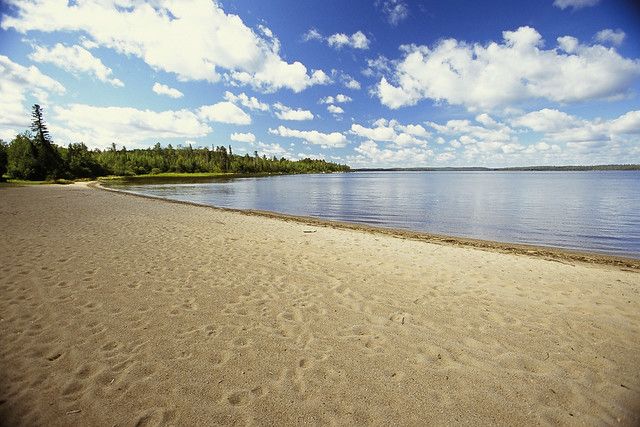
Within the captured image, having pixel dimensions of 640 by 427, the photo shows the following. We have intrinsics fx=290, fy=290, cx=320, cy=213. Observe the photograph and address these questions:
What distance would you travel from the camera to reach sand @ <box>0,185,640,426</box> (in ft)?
12.8

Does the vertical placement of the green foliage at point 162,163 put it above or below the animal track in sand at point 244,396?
above

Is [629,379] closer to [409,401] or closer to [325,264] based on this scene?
Result: [409,401]

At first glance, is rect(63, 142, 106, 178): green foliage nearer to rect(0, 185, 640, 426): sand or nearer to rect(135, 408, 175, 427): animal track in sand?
rect(0, 185, 640, 426): sand

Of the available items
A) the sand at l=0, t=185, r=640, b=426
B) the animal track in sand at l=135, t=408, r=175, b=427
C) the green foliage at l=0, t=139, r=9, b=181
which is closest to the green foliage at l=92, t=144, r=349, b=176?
the green foliage at l=0, t=139, r=9, b=181

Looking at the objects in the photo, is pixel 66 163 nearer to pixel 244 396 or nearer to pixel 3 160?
pixel 3 160

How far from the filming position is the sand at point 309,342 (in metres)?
3.91

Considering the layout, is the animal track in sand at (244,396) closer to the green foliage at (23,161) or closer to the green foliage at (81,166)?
the green foliage at (23,161)

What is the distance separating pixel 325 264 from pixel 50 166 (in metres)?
101

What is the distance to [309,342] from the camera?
18.0 ft

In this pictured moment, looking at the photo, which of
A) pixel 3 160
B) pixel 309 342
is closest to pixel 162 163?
pixel 3 160

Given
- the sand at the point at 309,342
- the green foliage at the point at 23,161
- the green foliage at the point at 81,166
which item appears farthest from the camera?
the green foliage at the point at 81,166

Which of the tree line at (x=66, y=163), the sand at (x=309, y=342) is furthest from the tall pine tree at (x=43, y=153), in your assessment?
the sand at (x=309, y=342)

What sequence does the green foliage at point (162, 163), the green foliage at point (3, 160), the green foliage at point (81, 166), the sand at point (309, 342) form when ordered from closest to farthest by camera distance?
the sand at point (309, 342) → the green foliage at point (3, 160) → the green foliage at point (81, 166) → the green foliage at point (162, 163)

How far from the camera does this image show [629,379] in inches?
180
